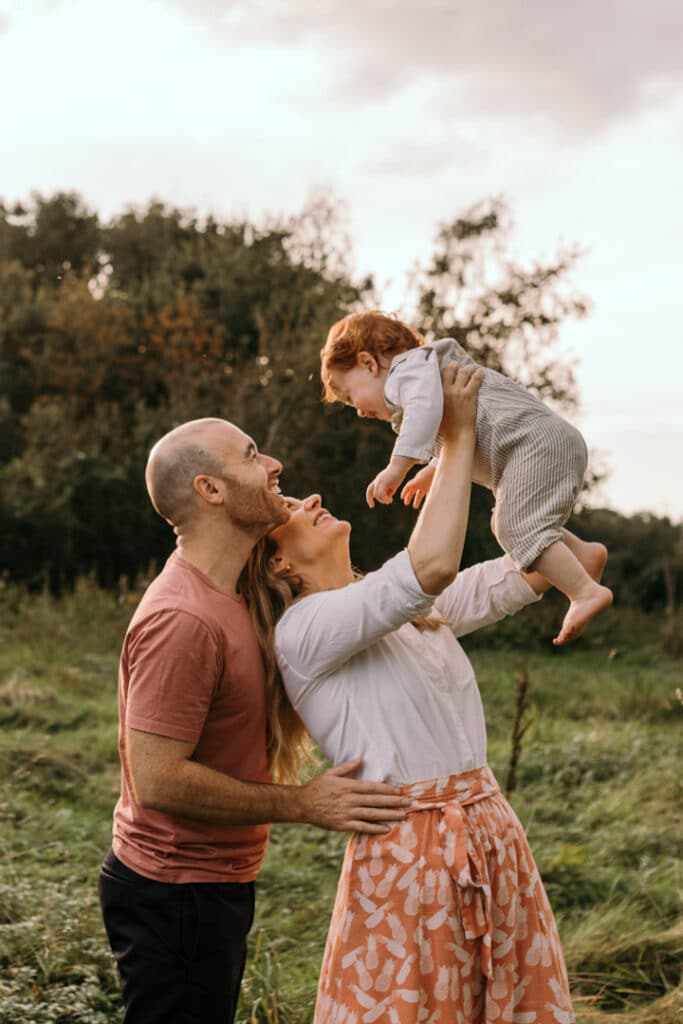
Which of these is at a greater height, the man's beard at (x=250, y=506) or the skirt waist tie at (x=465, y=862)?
the man's beard at (x=250, y=506)

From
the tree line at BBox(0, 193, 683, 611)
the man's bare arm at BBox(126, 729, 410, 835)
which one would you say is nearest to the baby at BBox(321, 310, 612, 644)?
the man's bare arm at BBox(126, 729, 410, 835)

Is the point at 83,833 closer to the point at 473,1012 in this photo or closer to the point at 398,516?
the point at 473,1012

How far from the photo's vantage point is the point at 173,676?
2408mm

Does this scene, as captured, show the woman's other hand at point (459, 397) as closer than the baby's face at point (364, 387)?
Yes

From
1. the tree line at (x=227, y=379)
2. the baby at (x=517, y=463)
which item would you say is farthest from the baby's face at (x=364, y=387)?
the tree line at (x=227, y=379)

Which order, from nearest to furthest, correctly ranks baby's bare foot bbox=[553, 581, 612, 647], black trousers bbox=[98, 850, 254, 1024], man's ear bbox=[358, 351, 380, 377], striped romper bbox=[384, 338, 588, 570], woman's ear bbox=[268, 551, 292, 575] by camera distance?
1. black trousers bbox=[98, 850, 254, 1024]
2. woman's ear bbox=[268, 551, 292, 575]
3. baby's bare foot bbox=[553, 581, 612, 647]
4. striped romper bbox=[384, 338, 588, 570]
5. man's ear bbox=[358, 351, 380, 377]

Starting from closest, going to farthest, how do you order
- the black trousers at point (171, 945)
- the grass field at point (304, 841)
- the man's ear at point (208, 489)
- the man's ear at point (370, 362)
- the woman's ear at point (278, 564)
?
the black trousers at point (171, 945) → the man's ear at point (208, 489) → the woman's ear at point (278, 564) → the man's ear at point (370, 362) → the grass field at point (304, 841)

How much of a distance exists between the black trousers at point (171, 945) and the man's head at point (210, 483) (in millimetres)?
843

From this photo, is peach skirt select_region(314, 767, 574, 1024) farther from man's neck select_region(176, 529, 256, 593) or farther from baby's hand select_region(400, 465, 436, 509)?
baby's hand select_region(400, 465, 436, 509)

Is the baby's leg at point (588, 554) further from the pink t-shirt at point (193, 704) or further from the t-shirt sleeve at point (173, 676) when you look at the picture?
the t-shirt sleeve at point (173, 676)

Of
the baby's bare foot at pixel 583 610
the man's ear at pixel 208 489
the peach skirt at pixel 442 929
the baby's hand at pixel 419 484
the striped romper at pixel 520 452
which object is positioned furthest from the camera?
the baby's hand at pixel 419 484

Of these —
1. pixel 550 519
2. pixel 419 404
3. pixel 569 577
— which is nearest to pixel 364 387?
pixel 419 404

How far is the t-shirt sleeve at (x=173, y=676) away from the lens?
241 centimetres

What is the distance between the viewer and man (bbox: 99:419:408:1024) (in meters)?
2.42
